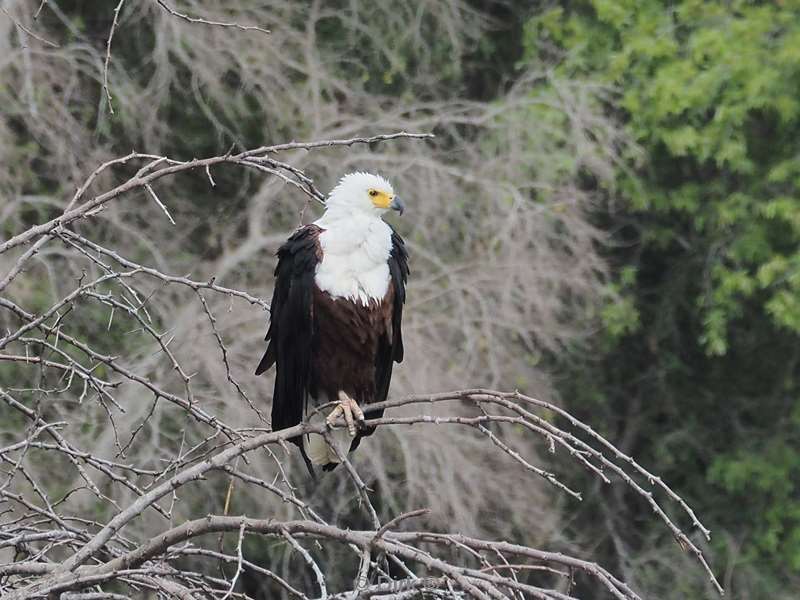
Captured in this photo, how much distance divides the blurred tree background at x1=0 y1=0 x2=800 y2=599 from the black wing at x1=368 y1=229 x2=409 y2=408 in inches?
107

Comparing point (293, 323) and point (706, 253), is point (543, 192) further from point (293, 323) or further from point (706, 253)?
point (293, 323)

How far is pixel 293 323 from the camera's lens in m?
3.53

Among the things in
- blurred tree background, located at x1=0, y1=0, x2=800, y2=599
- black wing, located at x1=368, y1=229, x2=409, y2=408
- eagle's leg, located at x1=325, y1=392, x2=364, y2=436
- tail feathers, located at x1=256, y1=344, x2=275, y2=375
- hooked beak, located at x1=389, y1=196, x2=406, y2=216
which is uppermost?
blurred tree background, located at x1=0, y1=0, x2=800, y2=599

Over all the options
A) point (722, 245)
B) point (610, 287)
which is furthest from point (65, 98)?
point (722, 245)

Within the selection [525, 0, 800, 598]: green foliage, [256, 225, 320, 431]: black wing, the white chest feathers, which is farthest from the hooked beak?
[525, 0, 800, 598]: green foliage

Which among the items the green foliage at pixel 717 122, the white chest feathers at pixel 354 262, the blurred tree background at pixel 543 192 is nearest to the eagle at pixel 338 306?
the white chest feathers at pixel 354 262

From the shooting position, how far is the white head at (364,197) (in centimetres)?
368

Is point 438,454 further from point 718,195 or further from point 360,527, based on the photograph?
point 718,195

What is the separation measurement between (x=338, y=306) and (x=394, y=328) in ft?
0.81

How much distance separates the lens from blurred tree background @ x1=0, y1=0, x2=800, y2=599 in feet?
23.6

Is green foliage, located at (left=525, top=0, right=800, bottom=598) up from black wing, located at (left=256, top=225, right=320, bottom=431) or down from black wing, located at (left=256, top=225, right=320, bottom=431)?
up

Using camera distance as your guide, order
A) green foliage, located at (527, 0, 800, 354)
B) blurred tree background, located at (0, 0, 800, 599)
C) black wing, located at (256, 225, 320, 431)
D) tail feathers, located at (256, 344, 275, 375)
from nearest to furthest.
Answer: black wing, located at (256, 225, 320, 431) → tail feathers, located at (256, 344, 275, 375) → blurred tree background, located at (0, 0, 800, 599) → green foliage, located at (527, 0, 800, 354)

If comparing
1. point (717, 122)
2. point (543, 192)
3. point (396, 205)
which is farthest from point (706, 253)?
point (396, 205)

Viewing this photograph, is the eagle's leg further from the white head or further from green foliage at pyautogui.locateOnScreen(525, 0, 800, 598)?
green foliage at pyautogui.locateOnScreen(525, 0, 800, 598)
